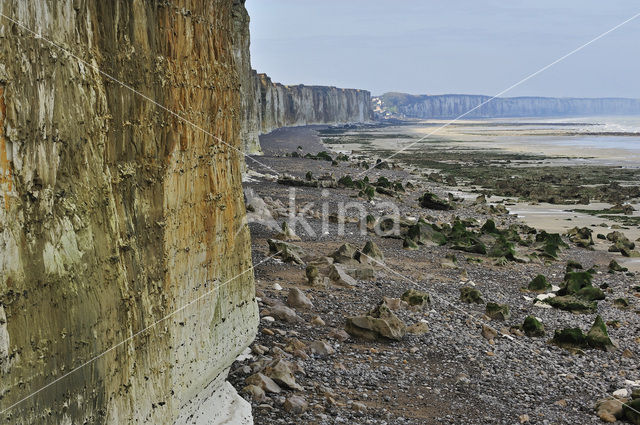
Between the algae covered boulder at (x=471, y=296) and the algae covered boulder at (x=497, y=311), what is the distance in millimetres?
399

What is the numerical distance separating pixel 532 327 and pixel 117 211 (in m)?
6.00

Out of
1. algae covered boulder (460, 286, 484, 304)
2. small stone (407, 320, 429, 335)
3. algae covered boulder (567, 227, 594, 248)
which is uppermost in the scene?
small stone (407, 320, 429, 335)

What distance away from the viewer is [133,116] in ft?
12.2

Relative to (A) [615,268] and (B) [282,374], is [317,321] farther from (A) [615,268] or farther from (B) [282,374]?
(A) [615,268]

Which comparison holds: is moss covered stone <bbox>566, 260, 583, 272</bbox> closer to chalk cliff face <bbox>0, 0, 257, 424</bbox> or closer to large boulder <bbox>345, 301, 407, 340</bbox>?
large boulder <bbox>345, 301, 407, 340</bbox>

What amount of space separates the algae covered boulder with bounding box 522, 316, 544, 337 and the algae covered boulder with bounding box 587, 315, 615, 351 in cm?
55

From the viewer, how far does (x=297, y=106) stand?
111m

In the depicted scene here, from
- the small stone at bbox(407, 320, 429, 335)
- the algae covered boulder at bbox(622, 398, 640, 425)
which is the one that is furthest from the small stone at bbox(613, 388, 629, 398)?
the small stone at bbox(407, 320, 429, 335)

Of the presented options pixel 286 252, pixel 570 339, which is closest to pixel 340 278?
pixel 286 252

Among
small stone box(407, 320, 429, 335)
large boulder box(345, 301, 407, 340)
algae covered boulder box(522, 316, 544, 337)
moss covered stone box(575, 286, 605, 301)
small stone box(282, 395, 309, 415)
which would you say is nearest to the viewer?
small stone box(282, 395, 309, 415)

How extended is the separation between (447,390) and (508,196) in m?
20.4

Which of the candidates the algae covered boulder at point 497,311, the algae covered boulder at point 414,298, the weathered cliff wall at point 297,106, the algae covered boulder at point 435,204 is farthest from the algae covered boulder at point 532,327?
the weathered cliff wall at point 297,106

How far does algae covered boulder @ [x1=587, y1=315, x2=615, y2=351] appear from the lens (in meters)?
7.77

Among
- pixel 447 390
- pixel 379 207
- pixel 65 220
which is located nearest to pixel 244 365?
pixel 447 390
